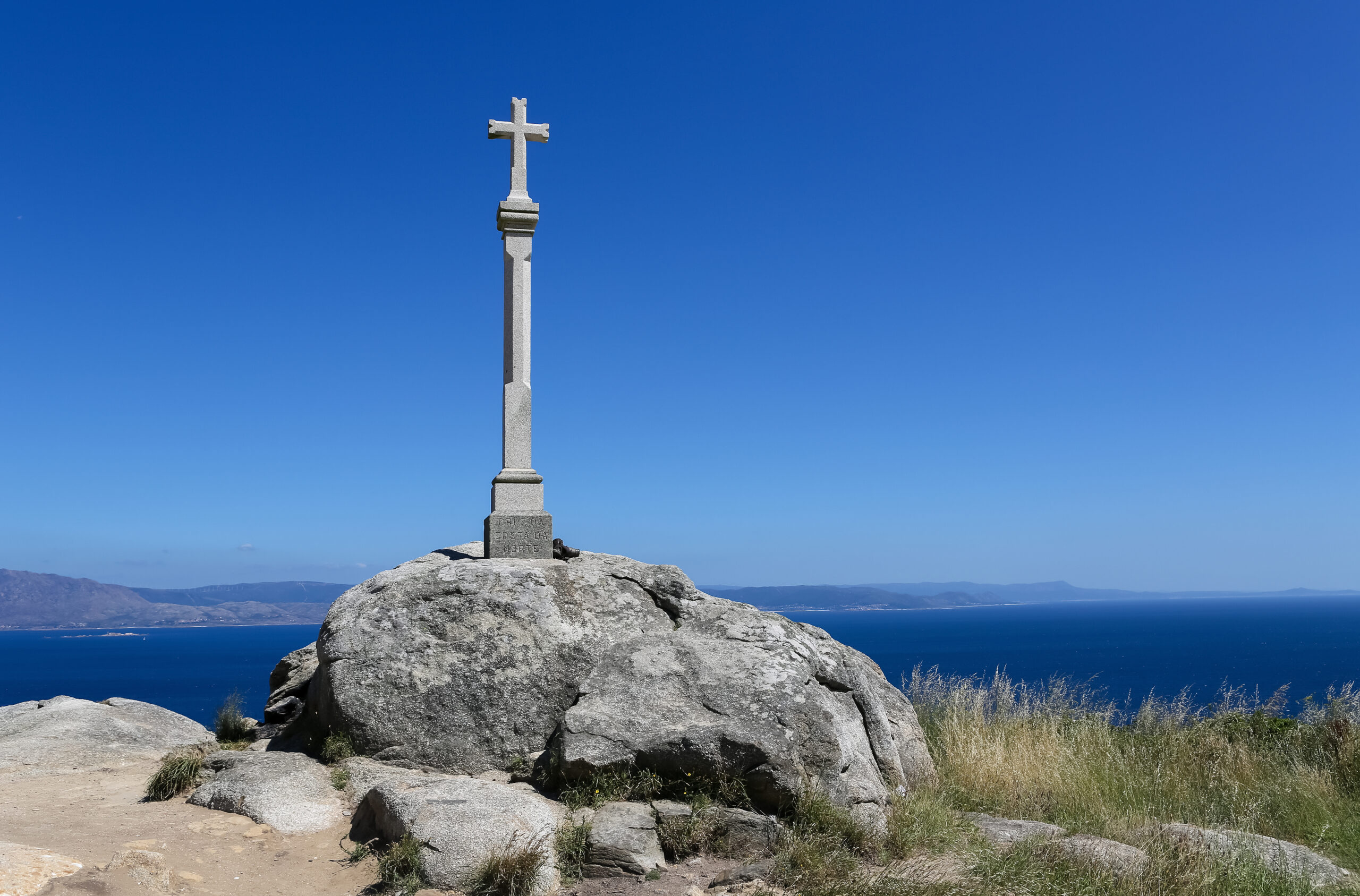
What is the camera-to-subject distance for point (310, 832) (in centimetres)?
616

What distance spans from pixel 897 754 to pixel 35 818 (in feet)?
22.0

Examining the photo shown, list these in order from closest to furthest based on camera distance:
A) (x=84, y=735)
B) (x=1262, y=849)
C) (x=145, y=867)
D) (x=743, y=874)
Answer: (x=145, y=867), (x=743, y=874), (x=1262, y=849), (x=84, y=735)

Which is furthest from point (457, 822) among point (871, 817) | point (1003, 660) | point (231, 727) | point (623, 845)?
point (1003, 660)

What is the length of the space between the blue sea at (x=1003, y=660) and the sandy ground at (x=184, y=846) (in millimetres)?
16023

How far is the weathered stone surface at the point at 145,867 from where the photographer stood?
16.4 ft

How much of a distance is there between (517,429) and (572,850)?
4966 mm

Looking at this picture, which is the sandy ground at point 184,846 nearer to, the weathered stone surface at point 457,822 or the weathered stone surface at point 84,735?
the weathered stone surface at point 457,822

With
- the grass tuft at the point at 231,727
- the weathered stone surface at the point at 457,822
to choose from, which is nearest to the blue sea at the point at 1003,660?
the grass tuft at the point at 231,727

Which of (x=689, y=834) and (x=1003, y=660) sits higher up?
(x=689, y=834)

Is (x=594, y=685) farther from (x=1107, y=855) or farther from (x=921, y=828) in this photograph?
(x=1107, y=855)

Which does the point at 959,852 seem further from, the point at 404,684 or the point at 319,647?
the point at 319,647

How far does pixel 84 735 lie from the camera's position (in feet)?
30.7

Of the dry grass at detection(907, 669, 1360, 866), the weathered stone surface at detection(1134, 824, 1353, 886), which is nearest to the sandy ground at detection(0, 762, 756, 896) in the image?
the weathered stone surface at detection(1134, 824, 1353, 886)

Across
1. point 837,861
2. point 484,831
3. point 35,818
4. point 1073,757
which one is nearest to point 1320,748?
point 1073,757
